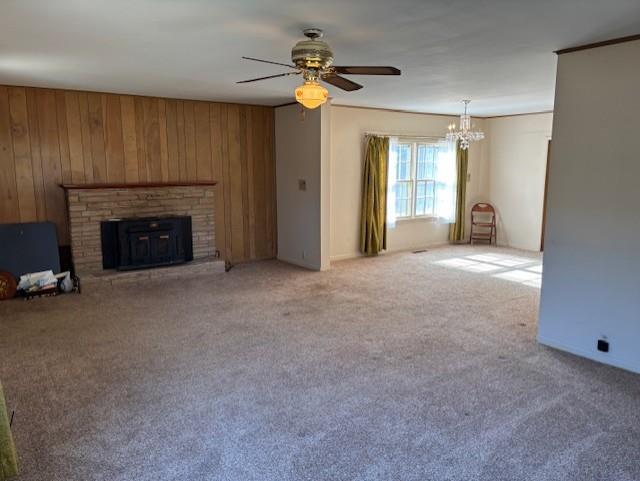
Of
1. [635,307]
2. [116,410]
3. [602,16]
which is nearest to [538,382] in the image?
[635,307]

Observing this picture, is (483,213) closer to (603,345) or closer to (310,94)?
(603,345)

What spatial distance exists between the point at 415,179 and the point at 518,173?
190cm

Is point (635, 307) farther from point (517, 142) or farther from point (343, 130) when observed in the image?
point (517, 142)

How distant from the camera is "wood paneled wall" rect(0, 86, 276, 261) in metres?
5.45

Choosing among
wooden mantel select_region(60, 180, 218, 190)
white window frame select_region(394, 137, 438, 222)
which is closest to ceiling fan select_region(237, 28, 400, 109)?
wooden mantel select_region(60, 180, 218, 190)

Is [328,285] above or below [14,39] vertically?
below

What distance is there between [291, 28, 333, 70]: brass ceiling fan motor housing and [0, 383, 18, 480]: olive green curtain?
2.38 meters

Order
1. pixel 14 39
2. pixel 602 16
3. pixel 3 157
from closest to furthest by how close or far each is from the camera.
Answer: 1. pixel 602 16
2. pixel 14 39
3. pixel 3 157

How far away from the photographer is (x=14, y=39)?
10.8 feet

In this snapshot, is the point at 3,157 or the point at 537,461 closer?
the point at 537,461

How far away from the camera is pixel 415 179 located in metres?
8.27

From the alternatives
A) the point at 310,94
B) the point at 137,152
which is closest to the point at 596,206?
the point at 310,94

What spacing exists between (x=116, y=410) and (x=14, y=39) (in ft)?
8.51

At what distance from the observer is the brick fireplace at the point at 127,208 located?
18.5 ft
